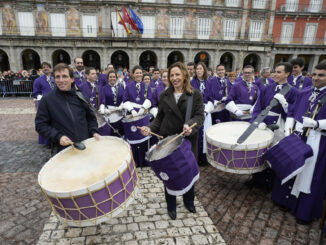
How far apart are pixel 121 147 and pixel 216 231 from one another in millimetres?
1970

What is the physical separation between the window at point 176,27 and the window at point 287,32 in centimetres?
1488

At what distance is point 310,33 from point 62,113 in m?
36.6

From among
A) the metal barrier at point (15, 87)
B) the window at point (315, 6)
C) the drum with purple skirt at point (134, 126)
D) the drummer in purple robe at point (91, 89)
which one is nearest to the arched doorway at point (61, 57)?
the metal barrier at point (15, 87)

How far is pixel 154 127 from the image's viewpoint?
11.5 feet

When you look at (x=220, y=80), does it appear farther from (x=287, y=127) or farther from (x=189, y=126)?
(x=189, y=126)

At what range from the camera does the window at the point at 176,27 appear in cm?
2548

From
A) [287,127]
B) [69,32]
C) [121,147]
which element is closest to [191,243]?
[121,147]

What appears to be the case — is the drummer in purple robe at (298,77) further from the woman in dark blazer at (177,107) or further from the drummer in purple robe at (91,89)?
the drummer in purple robe at (91,89)

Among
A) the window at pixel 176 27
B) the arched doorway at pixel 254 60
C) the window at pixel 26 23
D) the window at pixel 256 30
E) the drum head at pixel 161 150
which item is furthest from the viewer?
the arched doorway at pixel 254 60

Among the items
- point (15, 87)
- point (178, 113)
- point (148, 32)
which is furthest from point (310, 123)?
point (148, 32)

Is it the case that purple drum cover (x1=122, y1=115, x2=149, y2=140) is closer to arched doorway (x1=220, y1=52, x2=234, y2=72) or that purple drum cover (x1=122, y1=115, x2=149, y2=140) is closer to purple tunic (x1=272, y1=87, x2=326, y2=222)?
purple tunic (x1=272, y1=87, x2=326, y2=222)

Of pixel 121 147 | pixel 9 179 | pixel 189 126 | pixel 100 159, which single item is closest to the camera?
pixel 100 159

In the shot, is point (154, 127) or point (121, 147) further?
point (154, 127)

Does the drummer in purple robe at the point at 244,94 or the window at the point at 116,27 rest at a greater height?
the window at the point at 116,27
